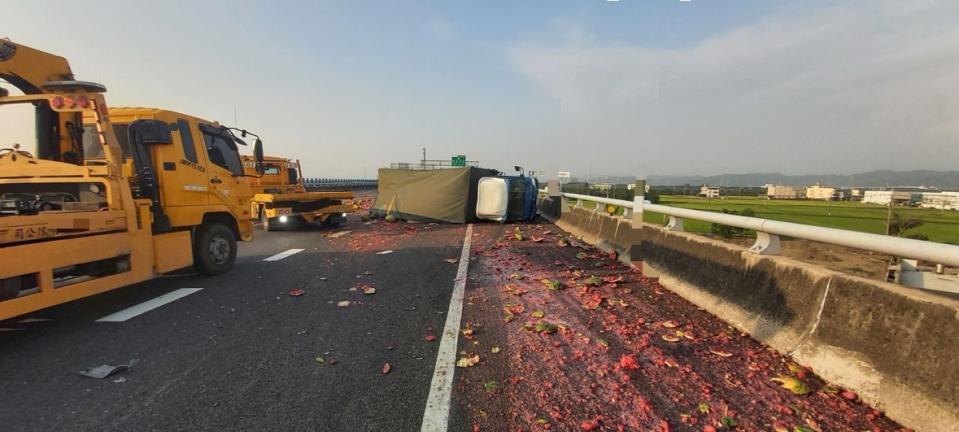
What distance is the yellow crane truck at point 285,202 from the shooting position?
14164 millimetres

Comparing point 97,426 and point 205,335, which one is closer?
point 97,426

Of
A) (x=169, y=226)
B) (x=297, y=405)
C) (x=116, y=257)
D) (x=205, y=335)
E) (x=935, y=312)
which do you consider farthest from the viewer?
(x=169, y=226)

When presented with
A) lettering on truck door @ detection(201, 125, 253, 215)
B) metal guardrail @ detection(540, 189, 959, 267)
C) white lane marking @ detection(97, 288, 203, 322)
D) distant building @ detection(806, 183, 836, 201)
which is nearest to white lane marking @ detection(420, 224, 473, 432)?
metal guardrail @ detection(540, 189, 959, 267)

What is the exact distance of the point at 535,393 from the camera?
9.86ft

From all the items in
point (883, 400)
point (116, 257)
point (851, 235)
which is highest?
point (851, 235)

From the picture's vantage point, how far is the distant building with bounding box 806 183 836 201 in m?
64.3

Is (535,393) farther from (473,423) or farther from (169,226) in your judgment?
(169,226)

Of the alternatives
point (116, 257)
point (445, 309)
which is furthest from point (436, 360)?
point (116, 257)

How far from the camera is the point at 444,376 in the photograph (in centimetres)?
327

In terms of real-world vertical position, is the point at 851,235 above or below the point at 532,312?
above

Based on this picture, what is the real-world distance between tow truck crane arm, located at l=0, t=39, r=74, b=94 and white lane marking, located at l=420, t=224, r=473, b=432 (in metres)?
6.24

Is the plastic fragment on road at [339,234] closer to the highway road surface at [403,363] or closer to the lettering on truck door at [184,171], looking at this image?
the lettering on truck door at [184,171]

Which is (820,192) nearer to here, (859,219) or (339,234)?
(859,219)

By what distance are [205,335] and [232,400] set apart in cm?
169
